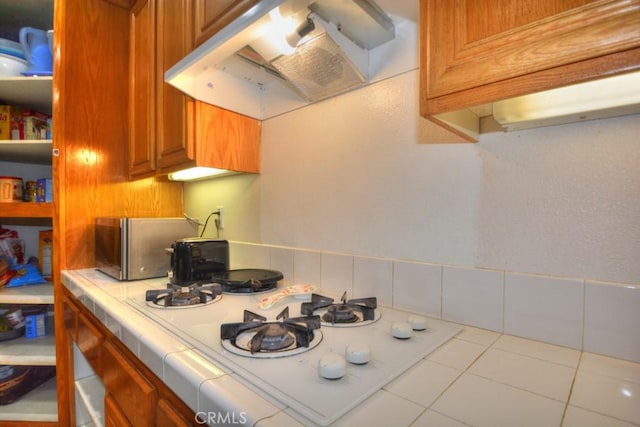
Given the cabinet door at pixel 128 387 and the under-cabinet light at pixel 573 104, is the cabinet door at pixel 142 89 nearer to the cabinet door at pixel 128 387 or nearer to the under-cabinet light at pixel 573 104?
the cabinet door at pixel 128 387

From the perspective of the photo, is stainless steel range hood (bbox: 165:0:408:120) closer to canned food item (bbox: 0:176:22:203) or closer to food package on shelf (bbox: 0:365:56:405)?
canned food item (bbox: 0:176:22:203)

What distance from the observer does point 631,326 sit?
0.61m

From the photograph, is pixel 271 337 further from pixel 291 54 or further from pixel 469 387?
pixel 291 54

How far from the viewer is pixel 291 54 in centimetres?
92

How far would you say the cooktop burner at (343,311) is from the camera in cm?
77

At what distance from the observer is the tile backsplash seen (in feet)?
2.05

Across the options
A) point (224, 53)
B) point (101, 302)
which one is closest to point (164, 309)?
point (101, 302)

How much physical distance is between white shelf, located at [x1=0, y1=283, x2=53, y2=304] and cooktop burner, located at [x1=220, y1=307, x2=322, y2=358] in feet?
4.29

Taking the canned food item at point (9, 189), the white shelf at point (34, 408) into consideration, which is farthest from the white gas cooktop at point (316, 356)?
the canned food item at point (9, 189)

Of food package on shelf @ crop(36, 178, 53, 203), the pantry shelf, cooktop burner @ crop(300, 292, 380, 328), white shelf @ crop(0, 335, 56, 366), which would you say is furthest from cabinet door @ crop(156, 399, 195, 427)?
food package on shelf @ crop(36, 178, 53, 203)

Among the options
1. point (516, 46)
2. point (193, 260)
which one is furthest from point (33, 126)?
point (516, 46)

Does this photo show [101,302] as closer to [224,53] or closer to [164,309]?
[164,309]

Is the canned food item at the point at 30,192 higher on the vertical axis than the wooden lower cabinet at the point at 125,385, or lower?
higher

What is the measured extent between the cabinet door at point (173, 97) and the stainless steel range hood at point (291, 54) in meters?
0.14
